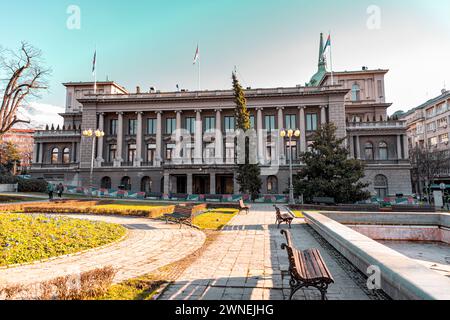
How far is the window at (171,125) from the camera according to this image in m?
44.8

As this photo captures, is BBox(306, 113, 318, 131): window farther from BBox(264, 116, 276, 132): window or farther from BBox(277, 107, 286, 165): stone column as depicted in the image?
BBox(264, 116, 276, 132): window

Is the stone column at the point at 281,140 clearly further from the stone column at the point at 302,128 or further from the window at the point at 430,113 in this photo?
the window at the point at 430,113

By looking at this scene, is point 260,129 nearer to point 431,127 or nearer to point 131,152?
point 131,152

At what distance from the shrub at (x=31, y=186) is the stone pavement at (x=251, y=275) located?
37.1 metres

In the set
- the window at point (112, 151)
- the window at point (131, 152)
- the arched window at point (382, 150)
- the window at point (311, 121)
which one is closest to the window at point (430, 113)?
the arched window at point (382, 150)

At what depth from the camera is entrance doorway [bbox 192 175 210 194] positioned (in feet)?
142

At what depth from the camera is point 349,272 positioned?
6.03 m

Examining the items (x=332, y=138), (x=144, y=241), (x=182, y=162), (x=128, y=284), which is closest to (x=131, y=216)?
(x=144, y=241)

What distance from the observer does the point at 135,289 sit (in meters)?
4.93

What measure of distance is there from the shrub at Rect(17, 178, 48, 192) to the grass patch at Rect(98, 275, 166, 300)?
3903 centimetres

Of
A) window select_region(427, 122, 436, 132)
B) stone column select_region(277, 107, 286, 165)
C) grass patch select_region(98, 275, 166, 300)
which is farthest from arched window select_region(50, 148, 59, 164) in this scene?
window select_region(427, 122, 436, 132)

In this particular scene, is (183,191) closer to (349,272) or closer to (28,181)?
(28,181)
